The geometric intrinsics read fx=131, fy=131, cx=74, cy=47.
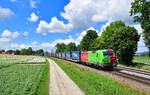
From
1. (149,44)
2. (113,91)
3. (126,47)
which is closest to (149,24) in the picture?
(149,44)

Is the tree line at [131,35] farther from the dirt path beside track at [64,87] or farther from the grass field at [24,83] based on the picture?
the grass field at [24,83]

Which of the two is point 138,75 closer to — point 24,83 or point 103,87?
point 103,87

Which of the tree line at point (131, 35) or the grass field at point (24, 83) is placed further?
the tree line at point (131, 35)

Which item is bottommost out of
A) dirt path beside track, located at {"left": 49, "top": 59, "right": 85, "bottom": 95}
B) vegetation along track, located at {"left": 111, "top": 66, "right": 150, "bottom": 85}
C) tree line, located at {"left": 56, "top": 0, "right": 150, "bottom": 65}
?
dirt path beside track, located at {"left": 49, "top": 59, "right": 85, "bottom": 95}

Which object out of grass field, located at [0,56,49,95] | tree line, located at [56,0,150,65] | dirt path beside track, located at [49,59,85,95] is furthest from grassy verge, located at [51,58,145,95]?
tree line, located at [56,0,150,65]

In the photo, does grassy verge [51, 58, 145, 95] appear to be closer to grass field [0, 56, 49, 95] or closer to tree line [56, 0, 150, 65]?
grass field [0, 56, 49, 95]

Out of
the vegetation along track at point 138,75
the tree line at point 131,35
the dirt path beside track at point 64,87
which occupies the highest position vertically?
the tree line at point 131,35

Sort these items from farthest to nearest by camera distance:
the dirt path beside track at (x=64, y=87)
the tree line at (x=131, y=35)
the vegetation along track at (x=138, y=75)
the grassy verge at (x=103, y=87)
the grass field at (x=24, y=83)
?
the tree line at (x=131, y=35) → the vegetation along track at (x=138, y=75) → the grass field at (x=24, y=83) → the dirt path beside track at (x=64, y=87) → the grassy verge at (x=103, y=87)

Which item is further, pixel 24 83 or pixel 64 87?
pixel 24 83

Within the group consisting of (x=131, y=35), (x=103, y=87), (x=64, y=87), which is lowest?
(x=64, y=87)

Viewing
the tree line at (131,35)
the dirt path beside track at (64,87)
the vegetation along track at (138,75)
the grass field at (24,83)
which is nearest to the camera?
the dirt path beside track at (64,87)

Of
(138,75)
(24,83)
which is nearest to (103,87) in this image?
(24,83)

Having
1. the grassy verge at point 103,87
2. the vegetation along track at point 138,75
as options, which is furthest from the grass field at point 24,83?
the vegetation along track at point 138,75

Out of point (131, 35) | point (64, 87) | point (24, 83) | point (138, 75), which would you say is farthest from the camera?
point (131, 35)
